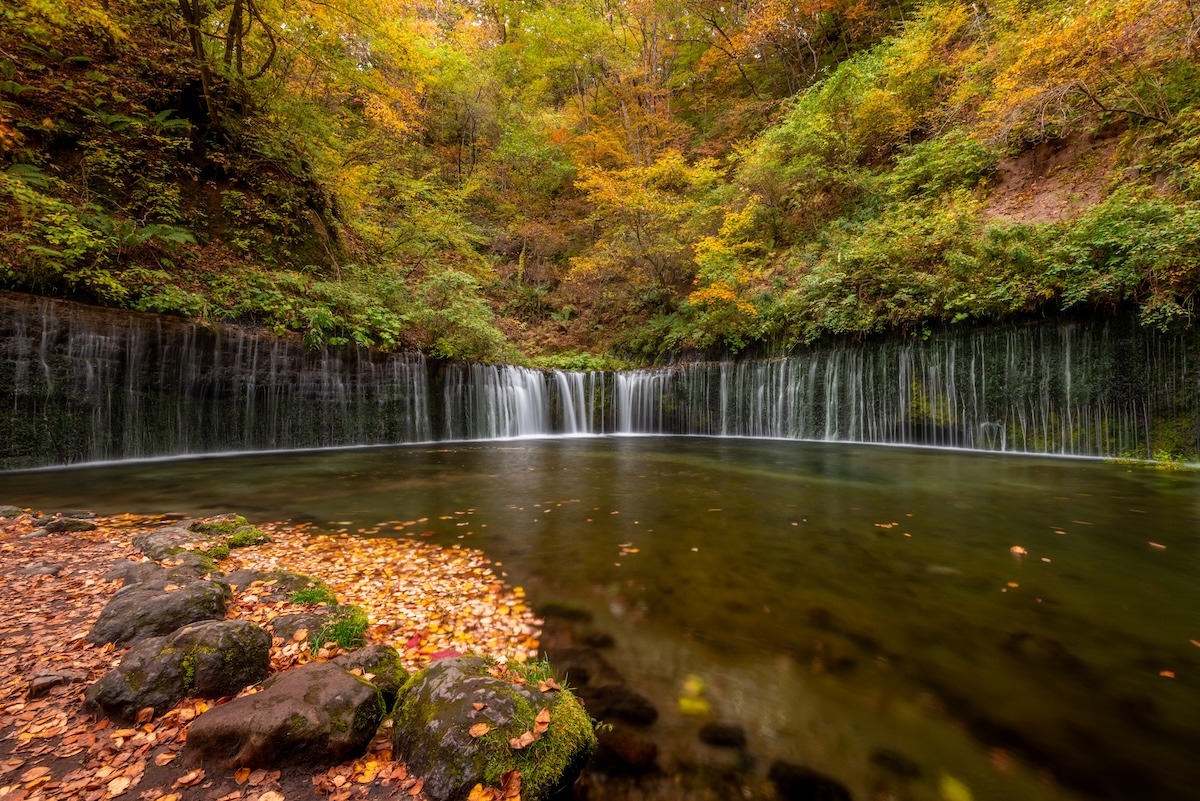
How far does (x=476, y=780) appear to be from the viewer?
161 centimetres

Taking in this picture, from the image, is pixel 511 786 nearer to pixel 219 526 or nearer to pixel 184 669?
pixel 184 669

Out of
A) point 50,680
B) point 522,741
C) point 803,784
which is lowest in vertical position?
point 803,784

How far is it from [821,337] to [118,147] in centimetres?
1767

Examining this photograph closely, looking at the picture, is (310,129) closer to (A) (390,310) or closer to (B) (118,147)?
(B) (118,147)

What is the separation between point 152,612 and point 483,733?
6.95 feet

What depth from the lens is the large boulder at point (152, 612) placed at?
7.72 ft

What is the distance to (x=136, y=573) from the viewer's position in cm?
311

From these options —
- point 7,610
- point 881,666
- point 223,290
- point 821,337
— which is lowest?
point 881,666

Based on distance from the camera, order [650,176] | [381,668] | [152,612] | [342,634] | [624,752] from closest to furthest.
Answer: [624,752] < [381,668] < [152,612] < [342,634] < [650,176]

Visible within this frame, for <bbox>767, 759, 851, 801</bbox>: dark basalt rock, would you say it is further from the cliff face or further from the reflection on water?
the cliff face

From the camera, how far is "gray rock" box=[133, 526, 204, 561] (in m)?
3.61

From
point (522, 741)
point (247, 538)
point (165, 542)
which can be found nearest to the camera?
point (522, 741)

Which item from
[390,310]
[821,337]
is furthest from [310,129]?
[821,337]

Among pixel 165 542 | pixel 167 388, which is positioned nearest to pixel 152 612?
pixel 165 542
